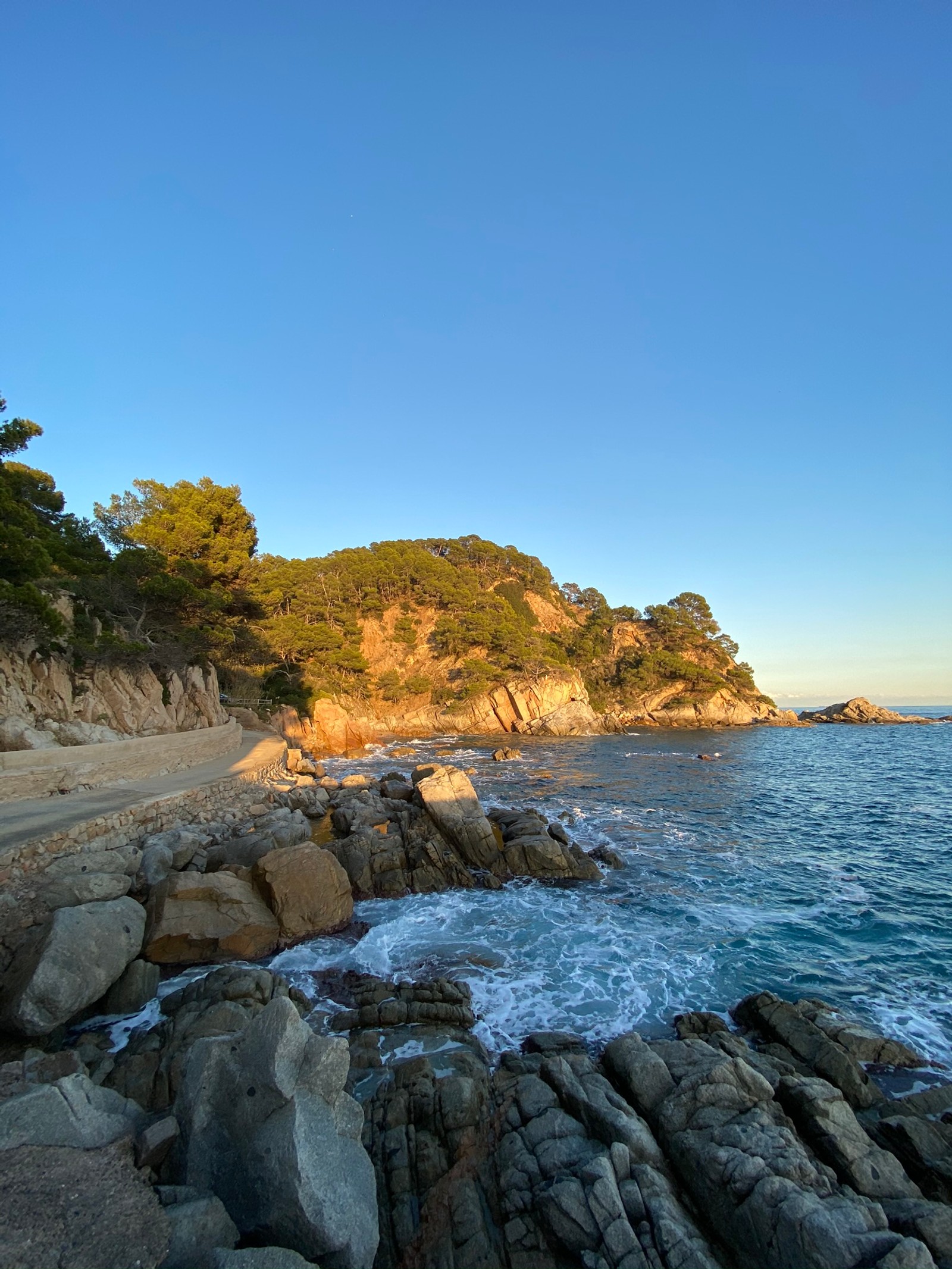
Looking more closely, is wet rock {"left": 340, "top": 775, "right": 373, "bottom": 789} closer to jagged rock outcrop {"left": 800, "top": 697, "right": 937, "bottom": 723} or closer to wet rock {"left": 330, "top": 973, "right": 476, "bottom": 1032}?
wet rock {"left": 330, "top": 973, "right": 476, "bottom": 1032}

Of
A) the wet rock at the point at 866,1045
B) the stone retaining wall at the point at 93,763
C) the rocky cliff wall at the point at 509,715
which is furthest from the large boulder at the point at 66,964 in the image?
the rocky cliff wall at the point at 509,715

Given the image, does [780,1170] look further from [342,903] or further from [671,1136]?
[342,903]

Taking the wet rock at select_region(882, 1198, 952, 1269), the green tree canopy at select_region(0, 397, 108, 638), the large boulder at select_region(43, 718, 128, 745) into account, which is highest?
the green tree canopy at select_region(0, 397, 108, 638)

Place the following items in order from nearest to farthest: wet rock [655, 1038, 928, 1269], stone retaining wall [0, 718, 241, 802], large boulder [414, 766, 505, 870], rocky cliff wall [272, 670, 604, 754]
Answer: wet rock [655, 1038, 928, 1269]
stone retaining wall [0, 718, 241, 802]
large boulder [414, 766, 505, 870]
rocky cliff wall [272, 670, 604, 754]

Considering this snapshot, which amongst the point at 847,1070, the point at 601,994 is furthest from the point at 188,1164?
the point at 847,1070

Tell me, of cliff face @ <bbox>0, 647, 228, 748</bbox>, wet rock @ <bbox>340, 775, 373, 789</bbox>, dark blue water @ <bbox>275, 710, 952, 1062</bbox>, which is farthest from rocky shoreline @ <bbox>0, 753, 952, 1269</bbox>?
wet rock @ <bbox>340, 775, 373, 789</bbox>

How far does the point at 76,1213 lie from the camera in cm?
330

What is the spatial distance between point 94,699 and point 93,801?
27.2 ft

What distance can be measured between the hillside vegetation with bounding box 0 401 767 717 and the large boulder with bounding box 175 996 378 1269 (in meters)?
13.7

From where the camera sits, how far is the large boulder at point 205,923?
8.91 meters

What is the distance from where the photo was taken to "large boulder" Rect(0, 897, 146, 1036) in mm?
6609

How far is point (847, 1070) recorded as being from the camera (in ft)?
20.9

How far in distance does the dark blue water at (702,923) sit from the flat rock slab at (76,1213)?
4.91 m

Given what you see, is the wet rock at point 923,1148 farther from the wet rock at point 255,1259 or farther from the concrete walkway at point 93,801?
the concrete walkway at point 93,801
